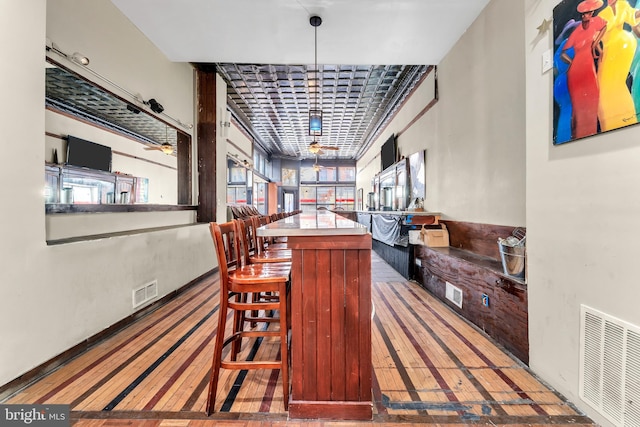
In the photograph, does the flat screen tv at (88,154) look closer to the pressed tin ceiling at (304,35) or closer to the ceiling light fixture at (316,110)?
the pressed tin ceiling at (304,35)

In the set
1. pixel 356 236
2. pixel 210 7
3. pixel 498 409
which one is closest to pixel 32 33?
pixel 210 7

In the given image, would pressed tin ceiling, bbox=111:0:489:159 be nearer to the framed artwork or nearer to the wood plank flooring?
the framed artwork

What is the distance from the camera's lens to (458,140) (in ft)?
12.7

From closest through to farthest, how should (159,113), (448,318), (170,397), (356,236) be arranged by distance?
(356,236) → (170,397) → (448,318) → (159,113)

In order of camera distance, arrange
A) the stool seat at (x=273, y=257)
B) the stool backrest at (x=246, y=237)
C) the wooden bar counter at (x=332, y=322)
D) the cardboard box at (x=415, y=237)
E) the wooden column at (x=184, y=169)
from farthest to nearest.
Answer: the wooden column at (x=184, y=169)
the cardboard box at (x=415, y=237)
the stool seat at (x=273, y=257)
the stool backrest at (x=246, y=237)
the wooden bar counter at (x=332, y=322)

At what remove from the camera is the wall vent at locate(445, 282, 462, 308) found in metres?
3.07

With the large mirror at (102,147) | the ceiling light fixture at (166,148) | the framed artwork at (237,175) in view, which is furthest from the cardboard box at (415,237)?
the framed artwork at (237,175)

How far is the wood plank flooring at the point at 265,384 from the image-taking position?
1.60 m

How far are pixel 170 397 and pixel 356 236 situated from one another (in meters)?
1.58

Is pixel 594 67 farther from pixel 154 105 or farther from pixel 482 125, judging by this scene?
pixel 154 105

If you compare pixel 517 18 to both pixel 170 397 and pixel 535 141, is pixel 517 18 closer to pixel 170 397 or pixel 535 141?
pixel 535 141

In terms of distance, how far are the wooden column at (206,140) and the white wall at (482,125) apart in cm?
382

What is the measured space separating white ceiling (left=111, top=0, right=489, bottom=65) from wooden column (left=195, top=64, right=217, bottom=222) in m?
0.73

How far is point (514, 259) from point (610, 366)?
3.05 ft
